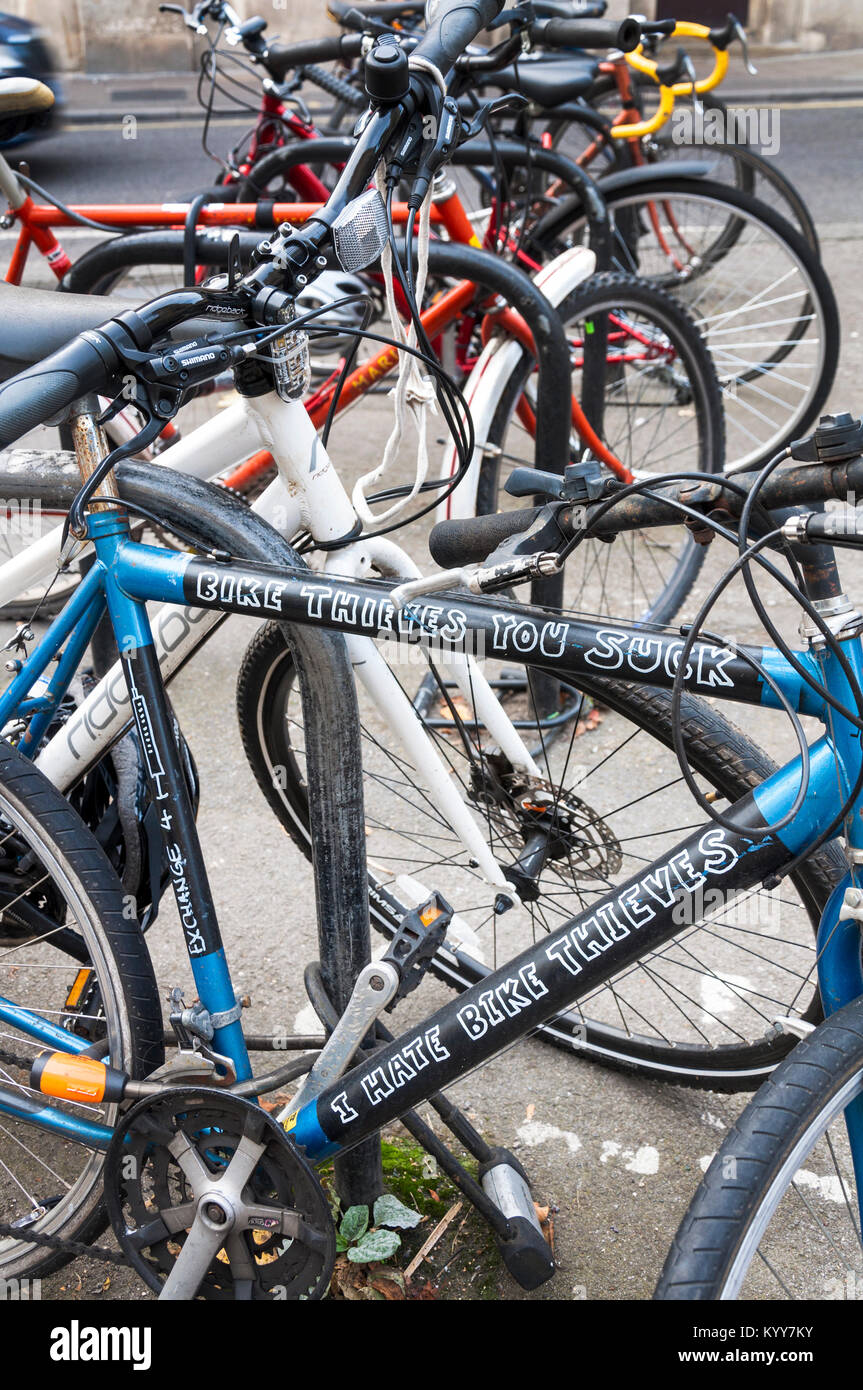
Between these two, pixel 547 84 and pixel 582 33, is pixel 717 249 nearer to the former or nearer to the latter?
pixel 547 84

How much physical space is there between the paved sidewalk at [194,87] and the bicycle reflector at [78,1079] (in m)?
11.2

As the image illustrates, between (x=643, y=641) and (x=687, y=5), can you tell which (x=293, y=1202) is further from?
Answer: (x=687, y=5)

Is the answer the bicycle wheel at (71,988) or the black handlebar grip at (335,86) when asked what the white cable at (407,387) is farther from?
the black handlebar grip at (335,86)

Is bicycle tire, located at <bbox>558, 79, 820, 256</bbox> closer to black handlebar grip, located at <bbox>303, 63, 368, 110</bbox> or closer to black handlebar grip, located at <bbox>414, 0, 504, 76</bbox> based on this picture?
black handlebar grip, located at <bbox>303, 63, 368, 110</bbox>

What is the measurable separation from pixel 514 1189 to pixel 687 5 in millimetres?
14287

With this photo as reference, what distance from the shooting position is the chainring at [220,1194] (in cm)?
167

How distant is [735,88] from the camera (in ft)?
38.0

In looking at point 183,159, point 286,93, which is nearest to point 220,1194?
point 286,93

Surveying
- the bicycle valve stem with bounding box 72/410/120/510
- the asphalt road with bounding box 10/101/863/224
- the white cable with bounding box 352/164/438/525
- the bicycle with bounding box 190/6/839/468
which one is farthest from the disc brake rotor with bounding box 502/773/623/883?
the asphalt road with bounding box 10/101/863/224

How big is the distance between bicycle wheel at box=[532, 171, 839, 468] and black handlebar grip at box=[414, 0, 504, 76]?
73.0 inches

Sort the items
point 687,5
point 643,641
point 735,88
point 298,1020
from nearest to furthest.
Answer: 1. point 643,641
2. point 298,1020
3. point 735,88
4. point 687,5

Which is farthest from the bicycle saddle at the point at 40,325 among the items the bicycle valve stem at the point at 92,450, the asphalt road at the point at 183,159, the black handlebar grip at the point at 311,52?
the asphalt road at the point at 183,159

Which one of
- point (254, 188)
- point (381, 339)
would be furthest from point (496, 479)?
point (381, 339)

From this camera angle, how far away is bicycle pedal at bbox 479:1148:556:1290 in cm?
191
